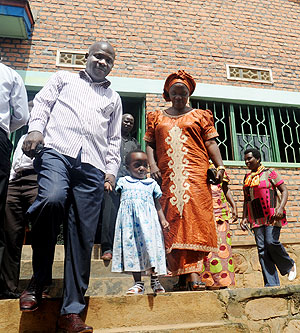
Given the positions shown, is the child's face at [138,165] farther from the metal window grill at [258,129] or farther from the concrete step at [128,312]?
the metal window grill at [258,129]

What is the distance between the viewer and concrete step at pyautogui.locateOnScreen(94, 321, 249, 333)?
1794mm

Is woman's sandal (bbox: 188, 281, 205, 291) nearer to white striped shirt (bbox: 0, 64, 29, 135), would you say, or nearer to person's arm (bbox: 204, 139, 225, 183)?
person's arm (bbox: 204, 139, 225, 183)

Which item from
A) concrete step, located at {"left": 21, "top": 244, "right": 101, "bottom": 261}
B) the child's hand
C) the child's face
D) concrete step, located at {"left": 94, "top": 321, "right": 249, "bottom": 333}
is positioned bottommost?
concrete step, located at {"left": 94, "top": 321, "right": 249, "bottom": 333}

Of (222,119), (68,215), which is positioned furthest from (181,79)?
(222,119)

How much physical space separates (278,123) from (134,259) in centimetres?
509

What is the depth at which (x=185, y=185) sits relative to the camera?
2580 millimetres

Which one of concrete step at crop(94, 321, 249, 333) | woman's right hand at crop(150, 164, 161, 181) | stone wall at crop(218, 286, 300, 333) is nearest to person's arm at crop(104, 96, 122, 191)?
woman's right hand at crop(150, 164, 161, 181)

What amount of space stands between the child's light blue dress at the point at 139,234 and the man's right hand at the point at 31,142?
96cm

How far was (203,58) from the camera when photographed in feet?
20.8

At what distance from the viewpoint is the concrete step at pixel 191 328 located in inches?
70.6

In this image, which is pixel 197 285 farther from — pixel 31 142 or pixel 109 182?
pixel 31 142

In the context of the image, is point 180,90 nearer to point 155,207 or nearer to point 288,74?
point 155,207

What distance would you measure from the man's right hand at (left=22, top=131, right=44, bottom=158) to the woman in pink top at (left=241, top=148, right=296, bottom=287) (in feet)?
9.53

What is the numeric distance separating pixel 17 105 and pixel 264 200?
3.01 meters
